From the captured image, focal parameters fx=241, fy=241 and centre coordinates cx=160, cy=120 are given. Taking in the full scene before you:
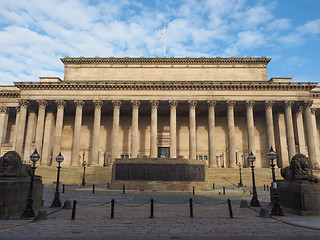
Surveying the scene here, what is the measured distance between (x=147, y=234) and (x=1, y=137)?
46.5 m

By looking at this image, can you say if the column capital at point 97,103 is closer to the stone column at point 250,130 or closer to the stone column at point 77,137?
the stone column at point 77,137

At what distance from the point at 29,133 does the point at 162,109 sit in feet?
80.7

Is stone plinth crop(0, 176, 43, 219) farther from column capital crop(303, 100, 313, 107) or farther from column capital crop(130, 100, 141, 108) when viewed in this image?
column capital crop(303, 100, 313, 107)

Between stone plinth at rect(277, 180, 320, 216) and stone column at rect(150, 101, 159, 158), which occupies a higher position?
stone column at rect(150, 101, 159, 158)

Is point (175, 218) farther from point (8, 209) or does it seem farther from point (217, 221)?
point (8, 209)

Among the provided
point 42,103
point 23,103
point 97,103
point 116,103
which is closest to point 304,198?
point 116,103

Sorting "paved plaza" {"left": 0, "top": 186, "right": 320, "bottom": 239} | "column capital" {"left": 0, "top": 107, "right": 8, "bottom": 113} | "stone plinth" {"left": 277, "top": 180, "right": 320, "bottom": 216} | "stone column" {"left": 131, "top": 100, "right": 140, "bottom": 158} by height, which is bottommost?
"paved plaza" {"left": 0, "top": 186, "right": 320, "bottom": 239}

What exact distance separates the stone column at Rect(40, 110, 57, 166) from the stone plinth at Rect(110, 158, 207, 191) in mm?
22416

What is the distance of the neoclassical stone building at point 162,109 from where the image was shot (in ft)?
137

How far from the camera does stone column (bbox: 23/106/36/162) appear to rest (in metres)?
40.9

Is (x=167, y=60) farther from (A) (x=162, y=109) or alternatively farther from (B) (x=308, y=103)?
(B) (x=308, y=103)

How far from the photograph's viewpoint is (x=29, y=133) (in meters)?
42.6

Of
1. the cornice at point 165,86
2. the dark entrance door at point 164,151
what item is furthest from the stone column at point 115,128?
the dark entrance door at point 164,151

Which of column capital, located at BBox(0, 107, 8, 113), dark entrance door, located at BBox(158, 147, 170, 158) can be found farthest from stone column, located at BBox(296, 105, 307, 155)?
column capital, located at BBox(0, 107, 8, 113)
